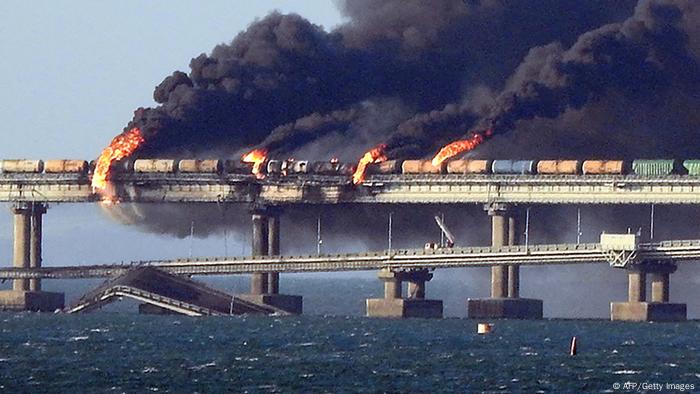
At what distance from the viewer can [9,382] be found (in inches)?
7072

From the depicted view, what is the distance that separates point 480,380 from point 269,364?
65.6 feet

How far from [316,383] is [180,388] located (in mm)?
9856

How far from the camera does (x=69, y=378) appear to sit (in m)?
183

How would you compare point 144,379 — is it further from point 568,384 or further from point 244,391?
point 568,384

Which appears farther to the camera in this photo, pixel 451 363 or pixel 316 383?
pixel 451 363

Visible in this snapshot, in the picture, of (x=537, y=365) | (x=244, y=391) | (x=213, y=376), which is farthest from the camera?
(x=537, y=365)

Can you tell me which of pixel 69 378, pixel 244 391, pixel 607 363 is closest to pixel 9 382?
pixel 69 378

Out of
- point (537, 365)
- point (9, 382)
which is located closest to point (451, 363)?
point (537, 365)

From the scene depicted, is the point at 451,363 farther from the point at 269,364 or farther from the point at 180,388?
the point at 180,388

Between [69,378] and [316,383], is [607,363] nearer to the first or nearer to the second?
[316,383]

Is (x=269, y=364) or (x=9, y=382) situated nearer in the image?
(x=9, y=382)

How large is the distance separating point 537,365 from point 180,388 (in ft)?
105

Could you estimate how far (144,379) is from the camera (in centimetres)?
18250

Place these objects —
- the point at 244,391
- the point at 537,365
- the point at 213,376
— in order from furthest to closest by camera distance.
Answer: the point at 537,365, the point at 213,376, the point at 244,391
